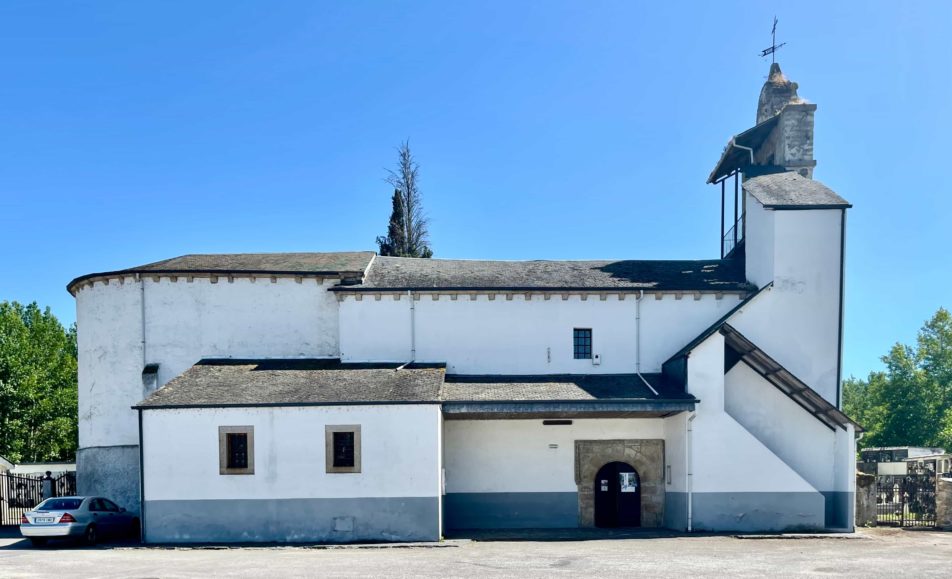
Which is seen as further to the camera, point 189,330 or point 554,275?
point 554,275

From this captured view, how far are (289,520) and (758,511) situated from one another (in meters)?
12.0

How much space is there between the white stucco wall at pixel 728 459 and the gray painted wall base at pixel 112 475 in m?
15.9

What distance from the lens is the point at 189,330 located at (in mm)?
22812

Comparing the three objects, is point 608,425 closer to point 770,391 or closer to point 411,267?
point 770,391

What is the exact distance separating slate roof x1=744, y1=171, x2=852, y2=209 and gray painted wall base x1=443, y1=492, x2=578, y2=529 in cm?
1060

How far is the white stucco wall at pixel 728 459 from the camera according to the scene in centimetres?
1983

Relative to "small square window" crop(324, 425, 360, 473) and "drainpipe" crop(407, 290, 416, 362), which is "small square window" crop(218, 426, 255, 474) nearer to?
"small square window" crop(324, 425, 360, 473)

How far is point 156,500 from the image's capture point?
19.1m

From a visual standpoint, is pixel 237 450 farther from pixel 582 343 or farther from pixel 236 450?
pixel 582 343

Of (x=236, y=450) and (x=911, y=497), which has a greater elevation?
(x=236, y=450)

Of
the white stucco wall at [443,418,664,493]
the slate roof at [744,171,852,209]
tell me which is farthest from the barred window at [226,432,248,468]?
the slate roof at [744,171,852,209]

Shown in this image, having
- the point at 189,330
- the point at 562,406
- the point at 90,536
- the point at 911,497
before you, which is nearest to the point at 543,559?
the point at 562,406

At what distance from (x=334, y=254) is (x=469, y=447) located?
8.51 m

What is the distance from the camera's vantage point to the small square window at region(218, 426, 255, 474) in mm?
19125
